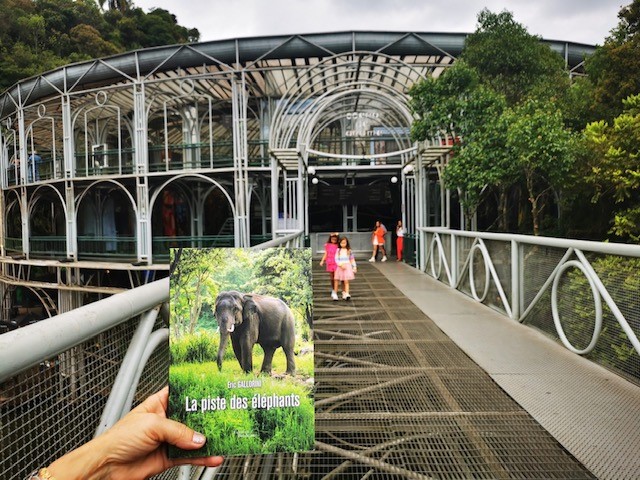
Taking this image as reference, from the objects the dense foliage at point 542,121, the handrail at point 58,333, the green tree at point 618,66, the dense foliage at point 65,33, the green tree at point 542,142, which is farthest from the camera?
the dense foliage at point 65,33

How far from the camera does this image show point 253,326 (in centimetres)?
129

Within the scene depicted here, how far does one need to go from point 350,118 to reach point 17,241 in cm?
1739

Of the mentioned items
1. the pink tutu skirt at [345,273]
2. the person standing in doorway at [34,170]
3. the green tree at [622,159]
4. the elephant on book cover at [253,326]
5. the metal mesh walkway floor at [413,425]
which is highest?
the person standing in doorway at [34,170]

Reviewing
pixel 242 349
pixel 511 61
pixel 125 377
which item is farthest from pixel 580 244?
pixel 511 61

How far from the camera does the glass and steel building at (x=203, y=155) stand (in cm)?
1581

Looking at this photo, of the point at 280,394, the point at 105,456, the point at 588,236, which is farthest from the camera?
the point at 588,236

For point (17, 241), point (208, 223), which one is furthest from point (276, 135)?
point (17, 241)

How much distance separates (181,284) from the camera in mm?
1283

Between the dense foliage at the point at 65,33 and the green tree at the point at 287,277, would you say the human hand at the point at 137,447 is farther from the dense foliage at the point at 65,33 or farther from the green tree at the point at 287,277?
the dense foliage at the point at 65,33

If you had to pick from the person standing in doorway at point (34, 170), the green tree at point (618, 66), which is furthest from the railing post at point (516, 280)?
the person standing in doorway at point (34, 170)

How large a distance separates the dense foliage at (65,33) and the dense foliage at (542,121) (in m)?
29.8

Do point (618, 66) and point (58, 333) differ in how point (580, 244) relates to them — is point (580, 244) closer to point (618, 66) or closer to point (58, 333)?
point (58, 333)

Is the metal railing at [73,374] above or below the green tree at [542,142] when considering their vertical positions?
below

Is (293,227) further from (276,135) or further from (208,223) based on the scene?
(208,223)
